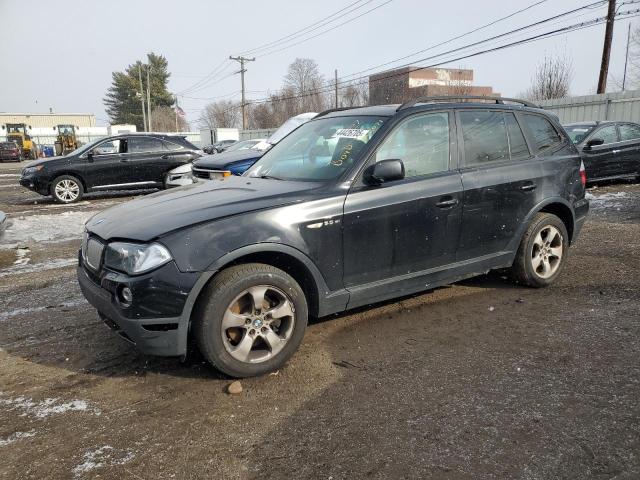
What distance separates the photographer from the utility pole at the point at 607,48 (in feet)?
68.3

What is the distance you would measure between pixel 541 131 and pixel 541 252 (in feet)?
3.90

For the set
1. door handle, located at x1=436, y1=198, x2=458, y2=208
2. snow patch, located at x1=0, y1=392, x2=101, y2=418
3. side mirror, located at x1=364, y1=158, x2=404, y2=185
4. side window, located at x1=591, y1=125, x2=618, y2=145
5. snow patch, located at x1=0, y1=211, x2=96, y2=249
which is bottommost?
snow patch, located at x1=0, y1=392, x2=101, y2=418

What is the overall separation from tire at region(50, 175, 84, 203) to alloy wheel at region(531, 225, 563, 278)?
37.2 ft

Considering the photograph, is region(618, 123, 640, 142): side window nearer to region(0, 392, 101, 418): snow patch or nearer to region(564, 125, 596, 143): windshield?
region(564, 125, 596, 143): windshield

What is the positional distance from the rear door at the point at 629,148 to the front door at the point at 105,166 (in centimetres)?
1194

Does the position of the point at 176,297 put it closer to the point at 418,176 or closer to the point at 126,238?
the point at 126,238

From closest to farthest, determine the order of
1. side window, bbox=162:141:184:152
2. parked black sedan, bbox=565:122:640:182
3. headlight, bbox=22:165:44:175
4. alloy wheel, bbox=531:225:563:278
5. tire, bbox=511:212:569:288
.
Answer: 1. tire, bbox=511:212:569:288
2. alloy wheel, bbox=531:225:563:278
3. parked black sedan, bbox=565:122:640:182
4. headlight, bbox=22:165:44:175
5. side window, bbox=162:141:184:152

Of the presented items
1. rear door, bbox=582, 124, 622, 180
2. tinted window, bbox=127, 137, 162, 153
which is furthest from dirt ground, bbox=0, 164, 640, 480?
tinted window, bbox=127, 137, 162, 153

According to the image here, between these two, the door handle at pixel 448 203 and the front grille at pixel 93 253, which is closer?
the front grille at pixel 93 253

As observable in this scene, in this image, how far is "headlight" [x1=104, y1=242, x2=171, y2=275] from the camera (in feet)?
9.65

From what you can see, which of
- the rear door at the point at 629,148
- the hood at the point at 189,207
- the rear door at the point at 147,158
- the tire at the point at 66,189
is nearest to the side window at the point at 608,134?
the rear door at the point at 629,148

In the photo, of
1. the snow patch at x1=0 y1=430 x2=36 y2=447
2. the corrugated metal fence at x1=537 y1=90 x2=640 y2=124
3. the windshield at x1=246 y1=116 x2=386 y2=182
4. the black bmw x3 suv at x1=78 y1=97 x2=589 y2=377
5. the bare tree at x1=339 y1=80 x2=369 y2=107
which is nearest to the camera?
the snow patch at x1=0 y1=430 x2=36 y2=447

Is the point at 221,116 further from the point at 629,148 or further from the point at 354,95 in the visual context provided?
the point at 629,148

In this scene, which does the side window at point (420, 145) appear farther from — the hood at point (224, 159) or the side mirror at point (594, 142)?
the side mirror at point (594, 142)
